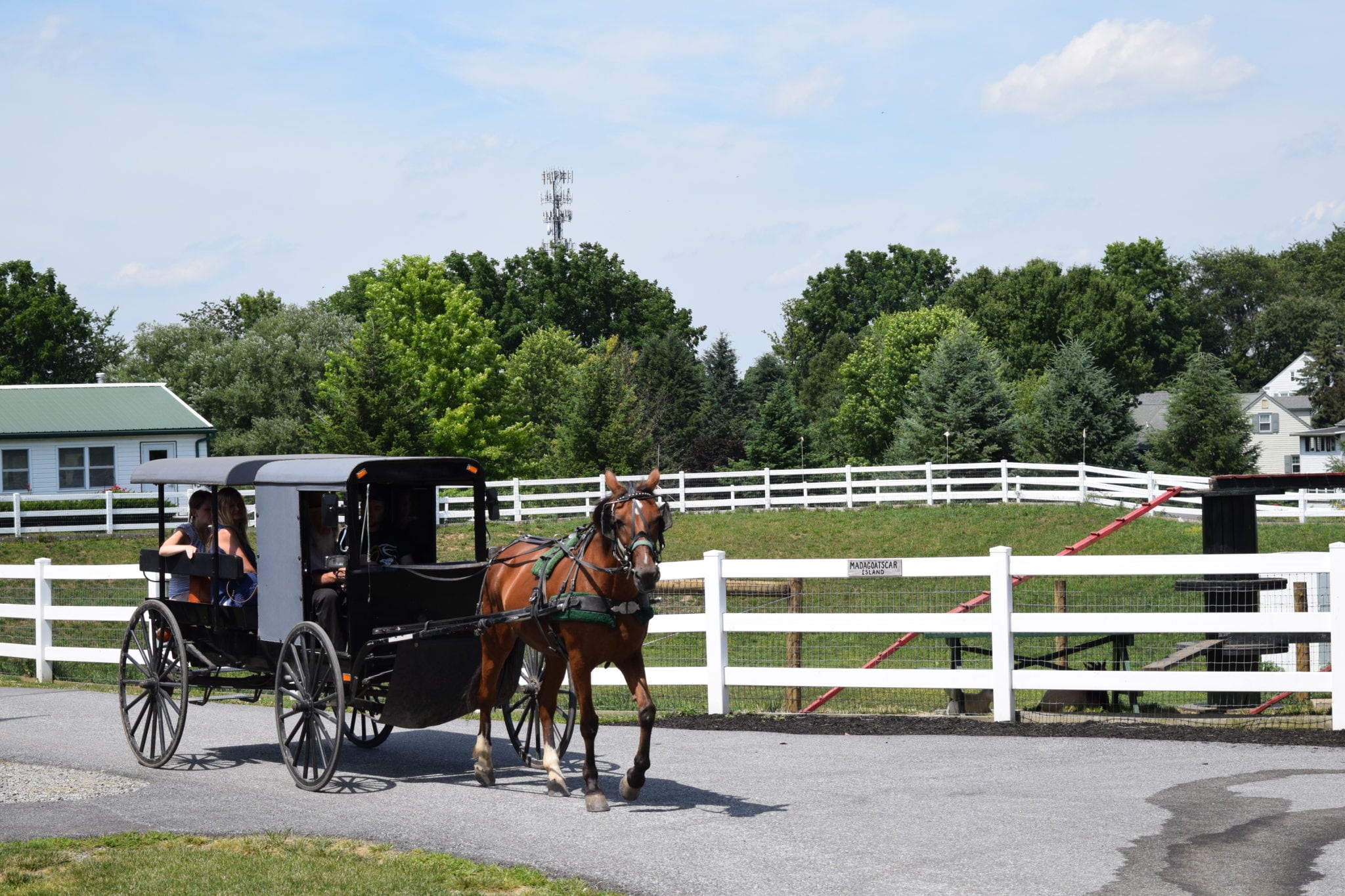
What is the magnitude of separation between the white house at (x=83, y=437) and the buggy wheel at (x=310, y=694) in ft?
116

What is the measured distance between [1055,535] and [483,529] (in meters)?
22.5

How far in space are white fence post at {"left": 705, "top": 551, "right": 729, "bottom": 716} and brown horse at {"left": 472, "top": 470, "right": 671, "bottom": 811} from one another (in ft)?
11.4

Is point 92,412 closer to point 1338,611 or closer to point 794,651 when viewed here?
point 794,651

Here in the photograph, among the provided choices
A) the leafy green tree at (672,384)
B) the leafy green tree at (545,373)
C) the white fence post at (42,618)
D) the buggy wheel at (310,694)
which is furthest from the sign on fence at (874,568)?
the leafy green tree at (672,384)

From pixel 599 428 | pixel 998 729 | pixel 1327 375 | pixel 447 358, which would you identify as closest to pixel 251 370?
pixel 447 358

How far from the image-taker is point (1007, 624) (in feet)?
38.3

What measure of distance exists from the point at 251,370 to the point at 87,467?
21154mm

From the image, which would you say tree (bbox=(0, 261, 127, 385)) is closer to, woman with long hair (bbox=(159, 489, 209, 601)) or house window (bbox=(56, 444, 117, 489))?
house window (bbox=(56, 444, 117, 489))

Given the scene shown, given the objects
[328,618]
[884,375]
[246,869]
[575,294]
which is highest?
[575,294]

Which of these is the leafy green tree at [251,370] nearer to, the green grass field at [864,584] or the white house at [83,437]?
the white house at [83,437]

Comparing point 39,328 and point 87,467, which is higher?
point 39,328

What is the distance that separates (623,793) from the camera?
8.65m

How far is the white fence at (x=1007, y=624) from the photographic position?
1085 cm

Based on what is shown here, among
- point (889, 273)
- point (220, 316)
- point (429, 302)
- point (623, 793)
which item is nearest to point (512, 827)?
point (623, 793)
